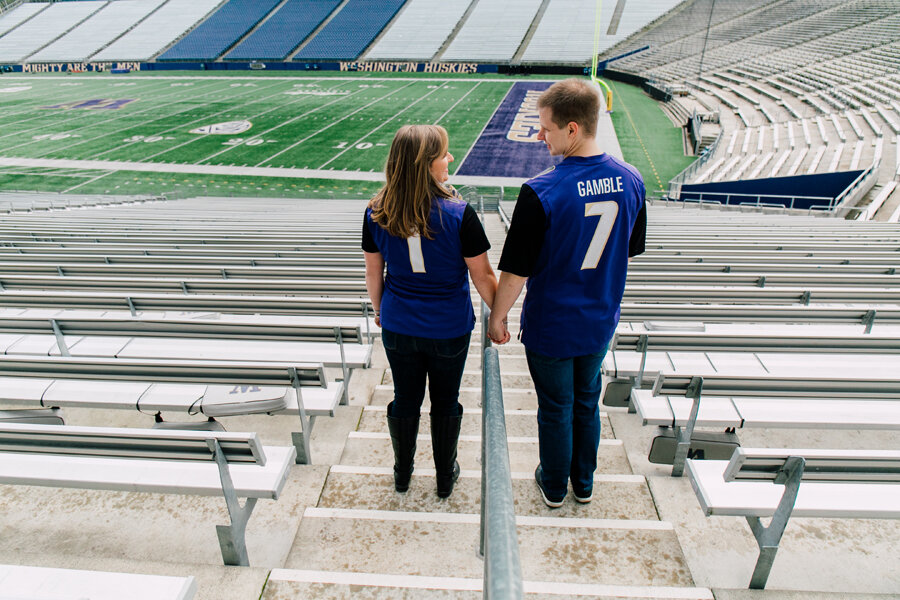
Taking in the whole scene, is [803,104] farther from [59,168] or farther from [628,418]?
[59,168]

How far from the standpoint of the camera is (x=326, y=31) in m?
49.3

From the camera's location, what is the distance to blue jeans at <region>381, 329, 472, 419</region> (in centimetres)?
234

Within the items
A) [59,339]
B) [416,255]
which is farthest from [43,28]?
Result: [416,255]

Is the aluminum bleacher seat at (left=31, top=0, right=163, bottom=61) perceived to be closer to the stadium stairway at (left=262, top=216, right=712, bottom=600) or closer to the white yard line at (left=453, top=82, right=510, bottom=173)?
the white yard line at (left=453, top=82, right=510, bottom=173)

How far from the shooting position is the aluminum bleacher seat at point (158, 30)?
50.1m

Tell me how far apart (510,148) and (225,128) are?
14.2 metres

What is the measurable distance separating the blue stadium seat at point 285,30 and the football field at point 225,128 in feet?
21.0

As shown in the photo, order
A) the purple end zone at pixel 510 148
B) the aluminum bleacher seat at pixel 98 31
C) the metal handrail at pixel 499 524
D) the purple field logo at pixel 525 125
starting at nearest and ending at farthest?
1. the metal handrail at pixel 499 524
2. the purple end zone at pixel 510 148
3. the purple field logo at pixel 525 125
4. the aluminum bleacher seat at pixel 98 31

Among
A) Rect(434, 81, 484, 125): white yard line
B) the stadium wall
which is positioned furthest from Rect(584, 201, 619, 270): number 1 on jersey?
the stadium wall

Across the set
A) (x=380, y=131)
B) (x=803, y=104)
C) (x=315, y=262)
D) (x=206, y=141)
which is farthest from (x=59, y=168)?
(x=803, y=104)

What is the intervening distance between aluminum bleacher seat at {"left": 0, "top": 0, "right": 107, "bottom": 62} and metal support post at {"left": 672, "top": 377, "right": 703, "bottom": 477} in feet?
223

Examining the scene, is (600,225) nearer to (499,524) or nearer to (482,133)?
(499,524)

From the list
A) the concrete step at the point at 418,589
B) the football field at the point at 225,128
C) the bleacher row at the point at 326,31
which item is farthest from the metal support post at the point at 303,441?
the bleacher row at the point at 326,31

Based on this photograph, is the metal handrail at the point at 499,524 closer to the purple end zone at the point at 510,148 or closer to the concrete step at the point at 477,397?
the concrete step at the point at 477,397
